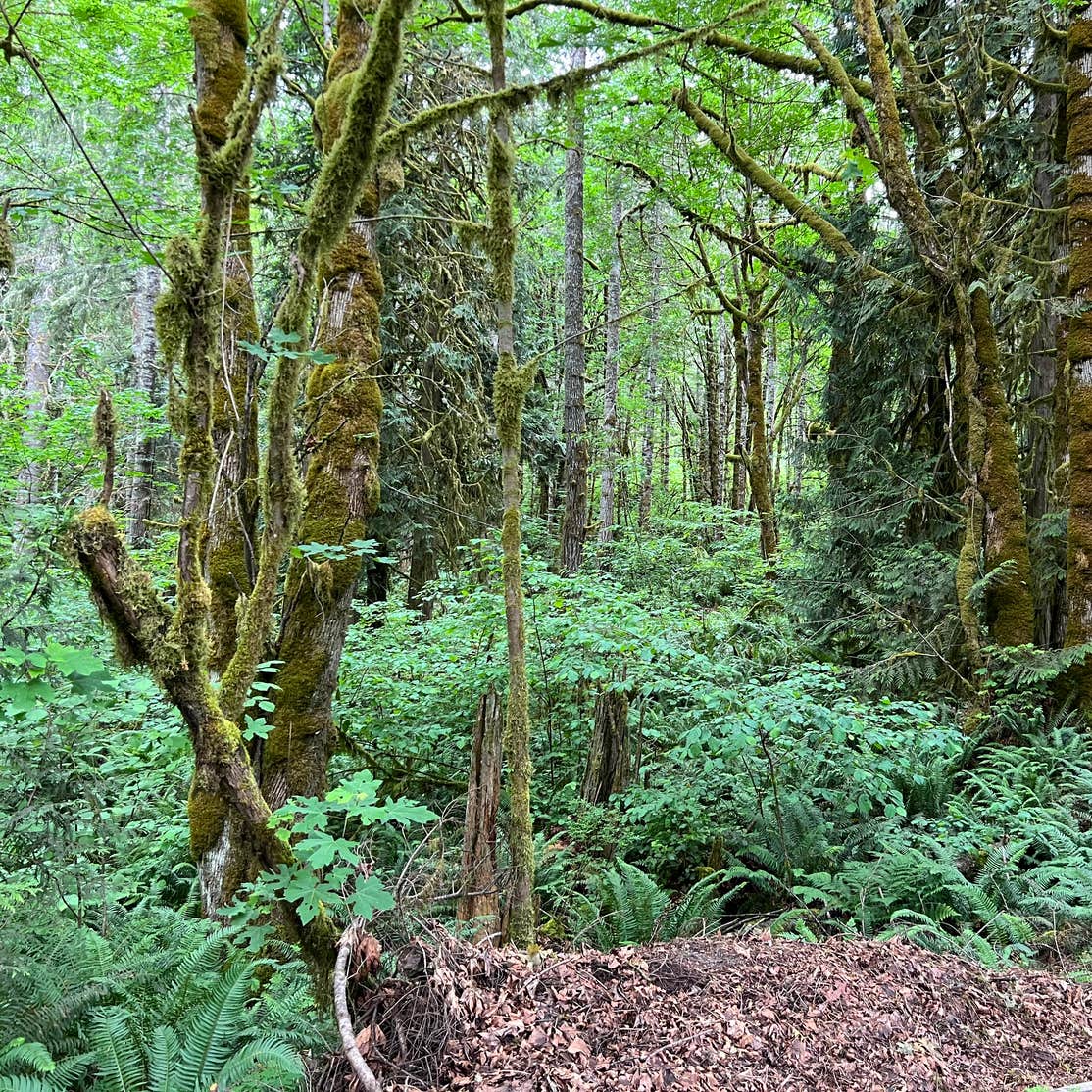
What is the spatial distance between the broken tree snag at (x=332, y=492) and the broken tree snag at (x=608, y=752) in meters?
2.07

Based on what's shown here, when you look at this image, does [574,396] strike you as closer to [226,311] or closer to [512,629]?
[226,311]

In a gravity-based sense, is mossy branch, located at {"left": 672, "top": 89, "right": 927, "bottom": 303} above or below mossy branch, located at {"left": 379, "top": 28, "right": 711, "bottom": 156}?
above

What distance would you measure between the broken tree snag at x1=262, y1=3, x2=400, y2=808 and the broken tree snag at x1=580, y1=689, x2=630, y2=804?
6.81 ft

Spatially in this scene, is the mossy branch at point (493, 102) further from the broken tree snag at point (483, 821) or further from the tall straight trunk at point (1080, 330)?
the tall straight trunk at point (1080, 330)

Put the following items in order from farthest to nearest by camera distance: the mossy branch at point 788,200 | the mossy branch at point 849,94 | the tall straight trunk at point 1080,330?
1. the mossy branch at point 788,200
2. the mossy branch at point 849,94
3. the tall straight trunk at point 1080,330

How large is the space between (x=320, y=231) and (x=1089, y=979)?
454cm

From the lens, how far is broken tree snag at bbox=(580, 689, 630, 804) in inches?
207

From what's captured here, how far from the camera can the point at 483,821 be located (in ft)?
11.1

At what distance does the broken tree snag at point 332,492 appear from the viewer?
406cm

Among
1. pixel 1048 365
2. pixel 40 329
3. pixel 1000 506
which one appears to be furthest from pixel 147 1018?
pixel 40 329

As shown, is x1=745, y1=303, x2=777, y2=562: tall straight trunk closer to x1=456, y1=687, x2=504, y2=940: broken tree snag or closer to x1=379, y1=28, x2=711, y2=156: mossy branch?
x1=456, y1=687, x2=504, y2=940: broken tree snag

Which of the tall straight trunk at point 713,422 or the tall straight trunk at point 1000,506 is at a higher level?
the tall straight trunk at point 713,422

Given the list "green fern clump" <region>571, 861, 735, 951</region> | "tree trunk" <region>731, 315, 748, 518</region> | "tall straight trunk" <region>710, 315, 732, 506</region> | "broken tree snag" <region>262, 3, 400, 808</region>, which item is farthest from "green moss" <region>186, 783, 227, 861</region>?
"tall straight trunk" <region>710, 315, 732, 506</region>

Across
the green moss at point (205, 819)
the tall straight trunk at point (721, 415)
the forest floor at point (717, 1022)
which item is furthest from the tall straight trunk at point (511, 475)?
the tall straight trunk at point (721, 415)
